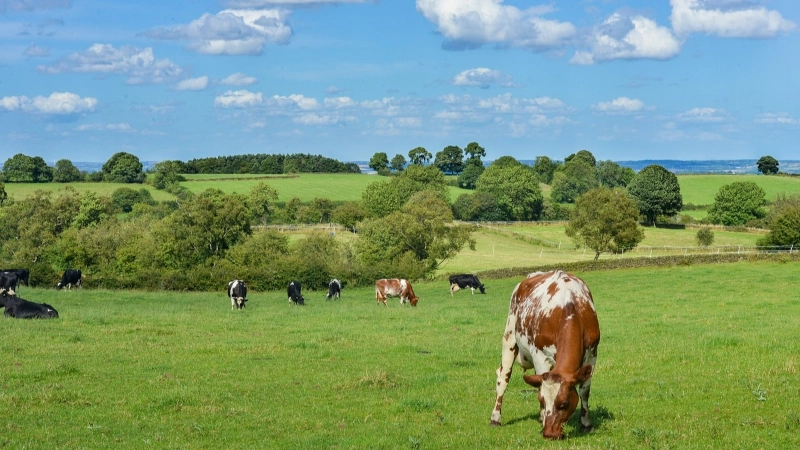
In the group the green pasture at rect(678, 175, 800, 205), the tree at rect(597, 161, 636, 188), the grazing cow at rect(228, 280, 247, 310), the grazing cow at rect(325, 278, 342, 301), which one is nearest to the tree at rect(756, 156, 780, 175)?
the green pasture at rect(678, 175, 800, 205)

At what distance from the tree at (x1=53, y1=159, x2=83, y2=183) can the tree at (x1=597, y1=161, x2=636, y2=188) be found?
361 ft

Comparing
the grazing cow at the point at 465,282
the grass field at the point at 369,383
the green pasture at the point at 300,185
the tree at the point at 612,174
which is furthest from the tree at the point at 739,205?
the grass field at the point at 369,383

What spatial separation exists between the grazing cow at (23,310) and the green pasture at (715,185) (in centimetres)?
12823

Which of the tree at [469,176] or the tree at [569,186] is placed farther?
the tree at [469,176]

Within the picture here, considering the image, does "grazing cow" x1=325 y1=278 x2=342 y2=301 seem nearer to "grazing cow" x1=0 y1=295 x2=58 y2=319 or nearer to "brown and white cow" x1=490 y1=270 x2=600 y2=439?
"grazing cow" x1=0 y1=295 x2=58 y2=319

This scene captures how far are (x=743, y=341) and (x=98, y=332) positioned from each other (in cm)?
1835

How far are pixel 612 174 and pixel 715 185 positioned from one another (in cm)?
3045

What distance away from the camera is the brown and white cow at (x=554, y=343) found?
10.6m

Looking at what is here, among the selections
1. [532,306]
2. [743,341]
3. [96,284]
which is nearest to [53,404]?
[532,306]

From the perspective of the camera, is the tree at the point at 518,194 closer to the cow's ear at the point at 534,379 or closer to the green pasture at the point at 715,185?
the green pasture at the point at 715,185

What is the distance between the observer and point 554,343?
11125 millimetres

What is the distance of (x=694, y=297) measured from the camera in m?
34.9

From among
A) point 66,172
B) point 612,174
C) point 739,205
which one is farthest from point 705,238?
point 66,172

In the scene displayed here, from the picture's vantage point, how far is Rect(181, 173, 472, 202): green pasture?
146500mm
